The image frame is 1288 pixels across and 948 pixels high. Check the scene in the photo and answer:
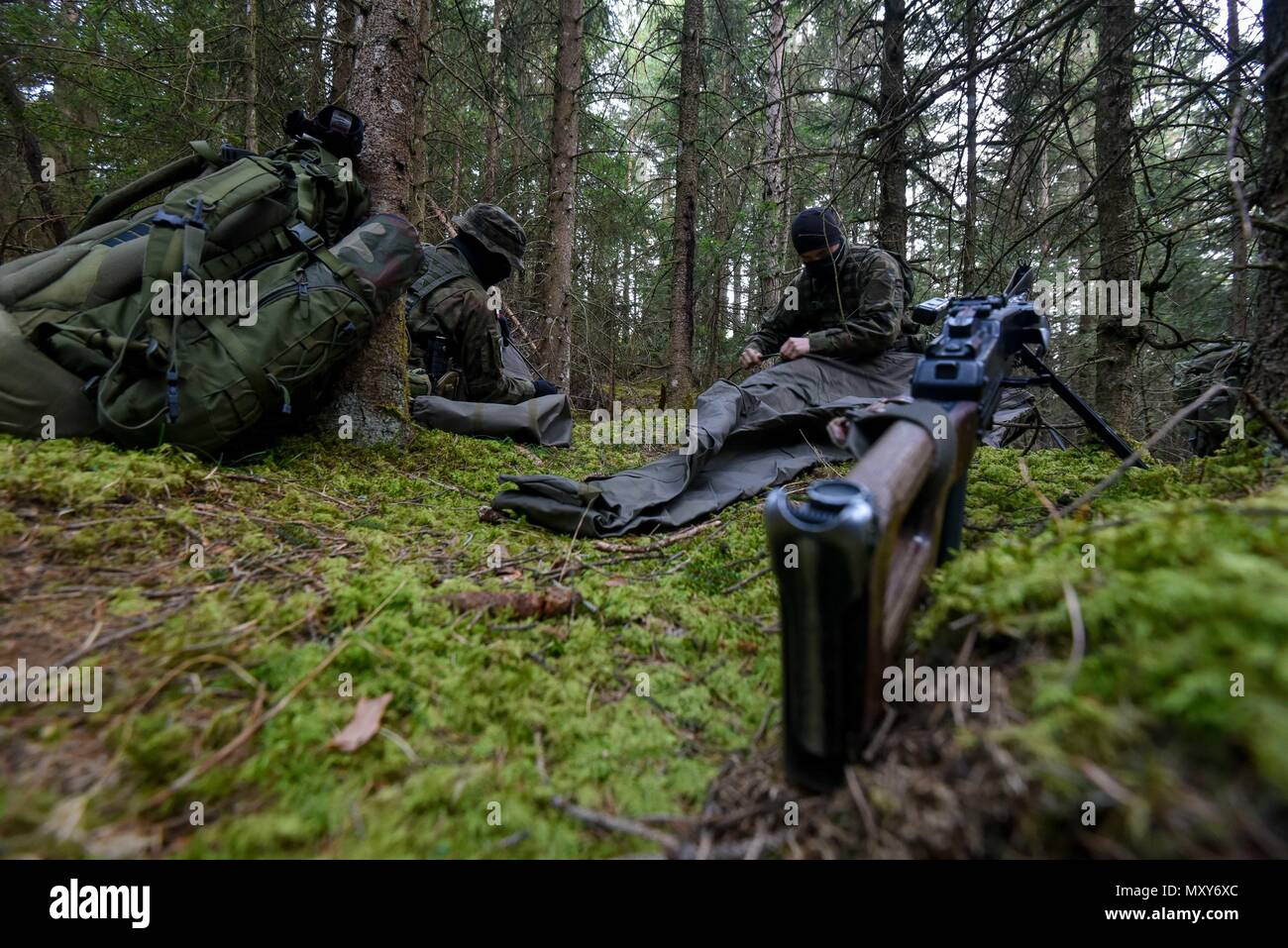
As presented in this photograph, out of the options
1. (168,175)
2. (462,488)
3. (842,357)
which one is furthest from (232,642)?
(842,357)

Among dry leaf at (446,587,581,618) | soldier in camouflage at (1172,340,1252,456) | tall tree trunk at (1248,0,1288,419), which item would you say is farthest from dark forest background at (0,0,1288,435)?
dry leaf at (446,587,581,618)

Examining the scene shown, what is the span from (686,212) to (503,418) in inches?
179

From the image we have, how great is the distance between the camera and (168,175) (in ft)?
9.69

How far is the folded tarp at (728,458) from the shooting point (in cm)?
285

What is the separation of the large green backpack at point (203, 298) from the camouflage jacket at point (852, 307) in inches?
124

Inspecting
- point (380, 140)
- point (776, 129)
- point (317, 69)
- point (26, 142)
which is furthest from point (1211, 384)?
point (26, 142)

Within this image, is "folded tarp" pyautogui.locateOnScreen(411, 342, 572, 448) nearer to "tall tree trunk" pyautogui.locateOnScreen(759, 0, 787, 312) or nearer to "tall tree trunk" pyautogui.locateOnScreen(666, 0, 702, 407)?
"tall tree trunk" pyautogui.locateOnScreen(666, 0, 702, 407)

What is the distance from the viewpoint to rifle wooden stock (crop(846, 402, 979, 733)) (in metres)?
0.99

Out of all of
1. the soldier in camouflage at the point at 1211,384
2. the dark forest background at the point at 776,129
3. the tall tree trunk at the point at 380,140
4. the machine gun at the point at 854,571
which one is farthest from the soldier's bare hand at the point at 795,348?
the machine gun at the point at 854,571

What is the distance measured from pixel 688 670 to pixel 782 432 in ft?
8.65

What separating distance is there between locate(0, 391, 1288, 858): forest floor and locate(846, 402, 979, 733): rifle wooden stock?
8 centimetres

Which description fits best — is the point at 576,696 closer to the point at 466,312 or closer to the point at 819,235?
the point at 466,312

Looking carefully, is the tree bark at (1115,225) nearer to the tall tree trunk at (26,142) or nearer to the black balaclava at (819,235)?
the black balaclava at (819,235)
